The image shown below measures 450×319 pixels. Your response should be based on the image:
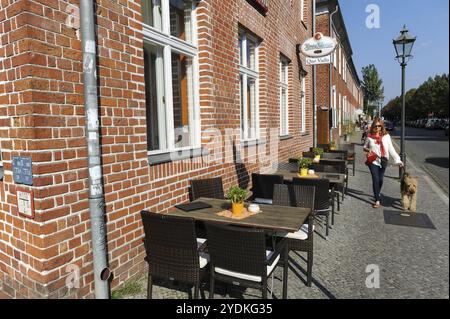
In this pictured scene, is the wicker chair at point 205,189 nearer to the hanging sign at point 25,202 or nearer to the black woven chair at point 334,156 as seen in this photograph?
the hanging sign at point 25,202

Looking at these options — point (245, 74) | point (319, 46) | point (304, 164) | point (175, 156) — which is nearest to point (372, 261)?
point (304, 164)

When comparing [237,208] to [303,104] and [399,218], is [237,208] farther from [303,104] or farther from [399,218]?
[303,104]

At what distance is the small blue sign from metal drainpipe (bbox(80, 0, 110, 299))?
16.7 inches

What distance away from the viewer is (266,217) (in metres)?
3.26

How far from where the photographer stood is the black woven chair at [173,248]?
8.98ft

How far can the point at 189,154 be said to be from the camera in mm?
4430

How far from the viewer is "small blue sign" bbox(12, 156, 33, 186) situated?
8.17ft

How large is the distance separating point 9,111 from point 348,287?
3.42 meters

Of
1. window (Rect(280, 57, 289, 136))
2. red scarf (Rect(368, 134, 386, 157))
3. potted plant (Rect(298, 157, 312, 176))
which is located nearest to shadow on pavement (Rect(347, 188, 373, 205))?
red scarf (Rect(368, 134, 386, 157))

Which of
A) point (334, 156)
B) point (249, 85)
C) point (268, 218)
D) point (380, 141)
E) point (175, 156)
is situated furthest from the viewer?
point (334, 156)

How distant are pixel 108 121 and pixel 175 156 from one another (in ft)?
3.95

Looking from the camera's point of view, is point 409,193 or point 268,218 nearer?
point 268,218

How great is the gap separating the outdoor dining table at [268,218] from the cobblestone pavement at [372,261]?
23.2 inches

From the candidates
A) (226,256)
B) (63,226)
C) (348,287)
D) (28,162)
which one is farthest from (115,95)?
(348,287)
